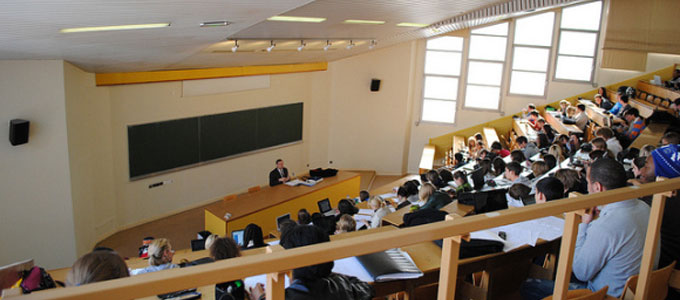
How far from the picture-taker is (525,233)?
3338 millimetres

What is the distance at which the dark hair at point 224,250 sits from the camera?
374cm

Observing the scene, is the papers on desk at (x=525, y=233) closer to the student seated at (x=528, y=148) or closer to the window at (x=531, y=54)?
the student seated at (x=528, y=148)

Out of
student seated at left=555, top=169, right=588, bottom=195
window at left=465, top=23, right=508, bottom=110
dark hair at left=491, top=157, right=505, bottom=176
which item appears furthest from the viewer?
window at left=465, top=23, right=508, bottom=110

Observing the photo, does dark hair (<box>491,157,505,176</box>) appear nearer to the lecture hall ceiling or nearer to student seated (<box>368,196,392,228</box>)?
student seated (<box>368,196,392,228</box>)

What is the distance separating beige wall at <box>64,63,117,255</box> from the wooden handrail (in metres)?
7.45

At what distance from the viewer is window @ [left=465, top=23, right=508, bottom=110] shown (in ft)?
46.3

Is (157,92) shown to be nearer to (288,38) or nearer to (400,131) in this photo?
(288,38)

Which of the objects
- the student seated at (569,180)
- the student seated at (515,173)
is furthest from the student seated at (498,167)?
the student seated at (569,180)

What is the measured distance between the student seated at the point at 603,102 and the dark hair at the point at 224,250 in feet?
35.4

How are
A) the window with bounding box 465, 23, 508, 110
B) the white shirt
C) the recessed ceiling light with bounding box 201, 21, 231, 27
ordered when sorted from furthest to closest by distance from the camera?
the window with bounding box 465, 23, 508, 110
the white shirt
the recessed ceiling light with bounding box 201, 21, 231, 27

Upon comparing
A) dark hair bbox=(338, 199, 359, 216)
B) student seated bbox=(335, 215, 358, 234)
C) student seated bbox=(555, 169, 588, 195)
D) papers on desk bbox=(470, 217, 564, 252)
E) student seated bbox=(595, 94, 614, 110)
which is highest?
student seated bbox=(595, 94, 614, 110)

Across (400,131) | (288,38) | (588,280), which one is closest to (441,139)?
(400,131)

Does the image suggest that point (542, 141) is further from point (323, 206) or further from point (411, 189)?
point (323, 206)

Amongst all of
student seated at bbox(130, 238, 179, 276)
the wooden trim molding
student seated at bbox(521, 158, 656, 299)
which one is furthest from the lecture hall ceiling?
student seated at bbox(521, 158, 656, 299)
